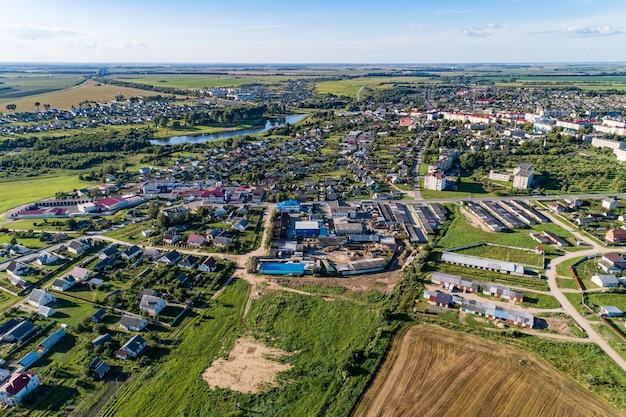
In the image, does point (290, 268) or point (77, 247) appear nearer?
point (290, 268)

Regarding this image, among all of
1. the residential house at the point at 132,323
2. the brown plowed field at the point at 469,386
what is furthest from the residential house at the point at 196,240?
the brown plowed field at the point at 469,386

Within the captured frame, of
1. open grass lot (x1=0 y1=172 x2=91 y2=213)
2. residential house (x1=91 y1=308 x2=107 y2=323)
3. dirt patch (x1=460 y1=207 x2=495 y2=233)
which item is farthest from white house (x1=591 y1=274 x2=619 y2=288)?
open grass lot (x1=0 y1=172 x2=91 y2=213)

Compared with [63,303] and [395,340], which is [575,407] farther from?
[63,303]

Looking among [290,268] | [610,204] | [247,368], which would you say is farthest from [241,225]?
[610,204]

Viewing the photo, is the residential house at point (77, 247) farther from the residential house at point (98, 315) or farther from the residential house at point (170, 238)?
the residential house at point (98, 315)

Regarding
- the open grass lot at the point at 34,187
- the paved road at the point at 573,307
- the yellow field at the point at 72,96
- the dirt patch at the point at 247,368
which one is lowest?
the dirt patch at the point at 247,368

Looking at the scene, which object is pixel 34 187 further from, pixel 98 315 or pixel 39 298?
pixel 98 315
